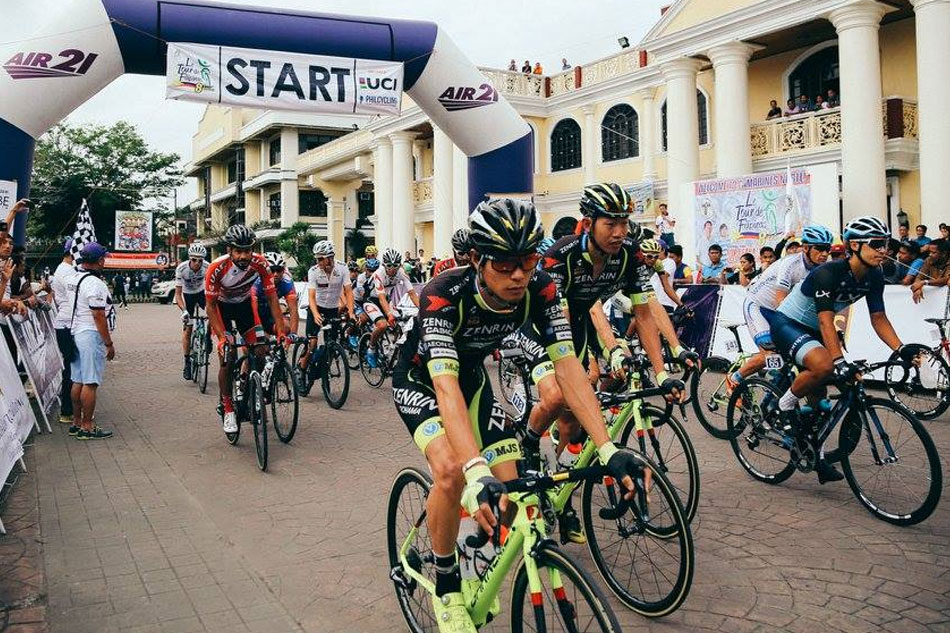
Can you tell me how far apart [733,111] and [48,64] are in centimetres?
1651

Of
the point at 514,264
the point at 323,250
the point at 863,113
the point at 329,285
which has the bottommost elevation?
the point at 514,264

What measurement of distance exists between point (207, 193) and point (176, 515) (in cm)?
7391

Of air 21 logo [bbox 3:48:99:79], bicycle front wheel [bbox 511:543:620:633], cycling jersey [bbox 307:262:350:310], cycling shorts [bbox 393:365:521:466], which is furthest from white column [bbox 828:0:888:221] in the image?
bicycle front wheel [bbox 511:543:620:633]

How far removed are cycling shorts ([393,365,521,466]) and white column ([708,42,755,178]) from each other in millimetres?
18443

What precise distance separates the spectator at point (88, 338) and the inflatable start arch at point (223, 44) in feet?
10.5

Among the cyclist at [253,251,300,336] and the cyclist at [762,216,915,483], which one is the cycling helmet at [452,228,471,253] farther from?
the cyclist at [762,216,915,483]

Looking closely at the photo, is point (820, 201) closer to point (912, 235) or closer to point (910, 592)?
point (912, 235)

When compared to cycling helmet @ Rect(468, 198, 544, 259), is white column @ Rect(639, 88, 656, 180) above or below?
above

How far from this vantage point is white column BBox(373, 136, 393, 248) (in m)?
33.6

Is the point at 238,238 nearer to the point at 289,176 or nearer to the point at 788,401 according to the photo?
the point at 788,401

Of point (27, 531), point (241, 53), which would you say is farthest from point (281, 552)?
point (241, 53)

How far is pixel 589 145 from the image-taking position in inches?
1142

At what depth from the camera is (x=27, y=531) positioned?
5.31 metres

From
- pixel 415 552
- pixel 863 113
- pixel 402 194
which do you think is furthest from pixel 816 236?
pixel 402 194
